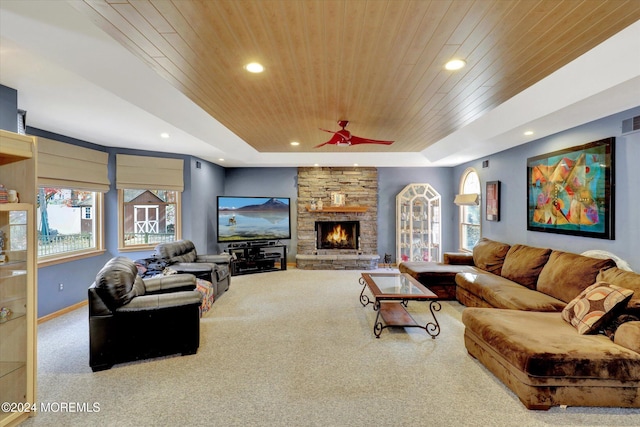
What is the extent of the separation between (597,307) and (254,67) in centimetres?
350

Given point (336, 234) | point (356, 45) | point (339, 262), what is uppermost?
point (356, 45)

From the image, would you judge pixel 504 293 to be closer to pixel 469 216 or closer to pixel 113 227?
pixel 469 216

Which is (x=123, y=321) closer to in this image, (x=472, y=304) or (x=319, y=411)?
(x=319, y=411)

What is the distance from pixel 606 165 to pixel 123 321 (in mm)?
5256

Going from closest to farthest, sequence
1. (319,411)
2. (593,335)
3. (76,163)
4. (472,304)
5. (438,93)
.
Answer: (319,411) → (593,335) → (438,93) → (472,304) → (76,163)

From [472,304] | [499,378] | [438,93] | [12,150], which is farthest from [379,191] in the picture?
[12,150]

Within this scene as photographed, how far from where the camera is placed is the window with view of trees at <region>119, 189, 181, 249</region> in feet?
18.5

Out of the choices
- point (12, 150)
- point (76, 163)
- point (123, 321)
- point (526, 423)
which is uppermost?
point (76, 163)

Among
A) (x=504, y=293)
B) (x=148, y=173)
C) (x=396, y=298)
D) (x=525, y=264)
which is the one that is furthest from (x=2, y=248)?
(x=525, y=264)

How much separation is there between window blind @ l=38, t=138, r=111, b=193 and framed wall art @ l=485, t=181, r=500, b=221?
6.77 m

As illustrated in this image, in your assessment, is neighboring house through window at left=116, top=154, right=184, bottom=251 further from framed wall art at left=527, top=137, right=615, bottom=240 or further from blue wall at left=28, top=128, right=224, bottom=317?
framed wall art at left=527, top=137, right=615, bottom=240

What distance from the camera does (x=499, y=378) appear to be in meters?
2.62

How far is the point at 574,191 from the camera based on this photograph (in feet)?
12.6

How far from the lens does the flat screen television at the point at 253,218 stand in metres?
6.86
